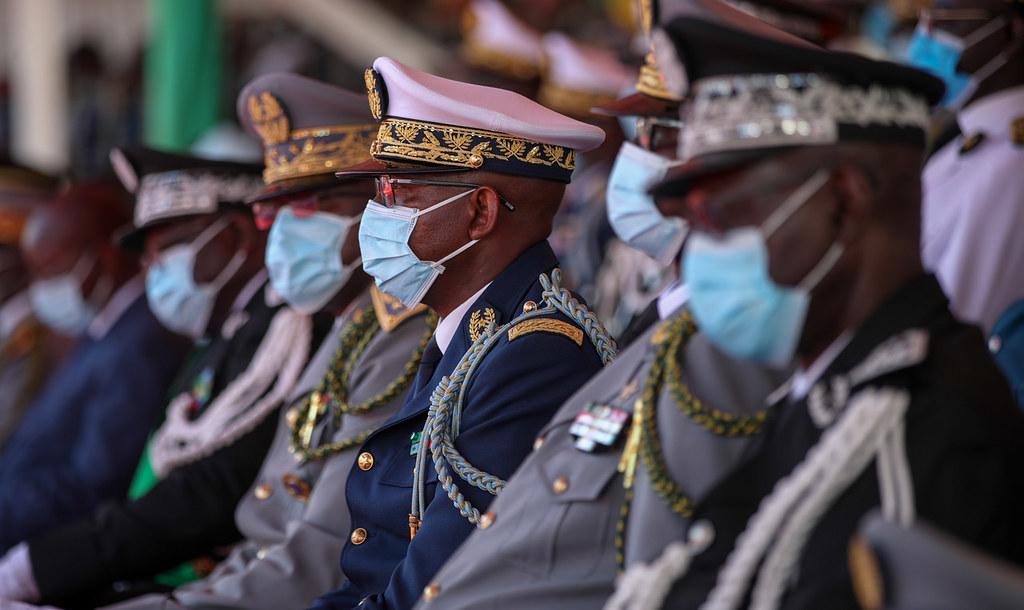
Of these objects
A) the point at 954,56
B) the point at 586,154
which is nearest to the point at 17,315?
the point at 586,154

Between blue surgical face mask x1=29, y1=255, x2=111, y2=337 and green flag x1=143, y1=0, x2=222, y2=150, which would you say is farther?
green flag x1=143, y1=0, x2=222, y2=150

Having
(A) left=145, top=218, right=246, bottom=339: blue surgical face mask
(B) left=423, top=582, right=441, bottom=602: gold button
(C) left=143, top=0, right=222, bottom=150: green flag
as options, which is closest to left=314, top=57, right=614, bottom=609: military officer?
(B) left=423, top=582, right=441, bottom=602: gold button

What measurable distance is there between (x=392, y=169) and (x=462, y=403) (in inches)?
21.9

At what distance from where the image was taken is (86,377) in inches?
191

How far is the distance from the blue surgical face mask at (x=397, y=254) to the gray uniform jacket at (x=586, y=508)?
2.19 feet

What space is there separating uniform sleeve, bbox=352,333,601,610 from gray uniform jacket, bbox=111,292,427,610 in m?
0.50

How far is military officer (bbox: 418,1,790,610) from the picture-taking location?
2148mm

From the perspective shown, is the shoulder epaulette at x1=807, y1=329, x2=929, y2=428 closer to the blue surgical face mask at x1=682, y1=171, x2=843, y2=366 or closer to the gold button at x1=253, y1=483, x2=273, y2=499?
the blue surgical face mask at x1=682, y1=171, x2=843, y2=366

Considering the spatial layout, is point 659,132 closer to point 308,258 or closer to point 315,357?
point 308,258

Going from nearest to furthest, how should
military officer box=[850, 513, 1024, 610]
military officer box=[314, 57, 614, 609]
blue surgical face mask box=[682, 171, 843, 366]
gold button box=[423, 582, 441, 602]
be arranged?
military officer box=[850, 513, 1024, 610] < blue surgical face mask box=[682, 171, 843, 366] < gold button box=[423, 582, 441, 602] < military officer box=[314, 57, 614, 609]

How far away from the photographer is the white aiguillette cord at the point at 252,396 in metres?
3.80

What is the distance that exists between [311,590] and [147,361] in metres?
1.89

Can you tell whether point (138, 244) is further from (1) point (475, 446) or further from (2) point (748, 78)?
(2) point (748, 78)

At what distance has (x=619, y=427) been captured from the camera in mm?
2230
